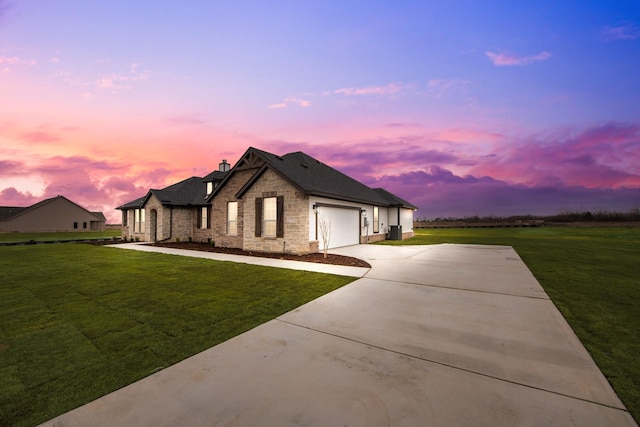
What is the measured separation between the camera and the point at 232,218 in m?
17.9

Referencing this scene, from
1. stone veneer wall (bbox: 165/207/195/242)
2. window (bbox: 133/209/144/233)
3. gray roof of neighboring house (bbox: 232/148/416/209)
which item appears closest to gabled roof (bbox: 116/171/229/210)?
window (bbox: 133/209/144/233)

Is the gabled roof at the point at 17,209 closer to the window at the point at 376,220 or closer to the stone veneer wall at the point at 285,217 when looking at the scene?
the stone veneer wall at the point at 285,217

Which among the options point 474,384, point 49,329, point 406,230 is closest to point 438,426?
point 474,384

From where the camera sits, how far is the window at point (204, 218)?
2200 centimetres

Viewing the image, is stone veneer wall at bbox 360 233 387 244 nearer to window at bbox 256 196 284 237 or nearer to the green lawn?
window at bbox 256 196 284 237

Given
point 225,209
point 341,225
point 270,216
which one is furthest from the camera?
point 225,209

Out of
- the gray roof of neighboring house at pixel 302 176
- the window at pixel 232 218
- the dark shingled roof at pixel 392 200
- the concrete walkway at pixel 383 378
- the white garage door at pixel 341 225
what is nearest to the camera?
the concrete walkway at pixel 383 378

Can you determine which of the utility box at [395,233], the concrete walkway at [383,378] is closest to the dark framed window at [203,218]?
the utility box at [395,233]

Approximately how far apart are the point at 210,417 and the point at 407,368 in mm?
2293

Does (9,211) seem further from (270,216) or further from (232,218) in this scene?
(270,216)

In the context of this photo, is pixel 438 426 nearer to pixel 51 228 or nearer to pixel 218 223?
pixel 218 223

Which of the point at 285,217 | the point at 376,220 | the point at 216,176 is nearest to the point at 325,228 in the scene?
the point at 285,217

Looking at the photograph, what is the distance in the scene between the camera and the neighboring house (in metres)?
44.8

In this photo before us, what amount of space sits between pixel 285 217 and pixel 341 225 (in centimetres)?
449
